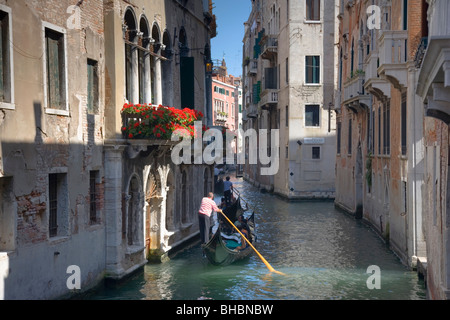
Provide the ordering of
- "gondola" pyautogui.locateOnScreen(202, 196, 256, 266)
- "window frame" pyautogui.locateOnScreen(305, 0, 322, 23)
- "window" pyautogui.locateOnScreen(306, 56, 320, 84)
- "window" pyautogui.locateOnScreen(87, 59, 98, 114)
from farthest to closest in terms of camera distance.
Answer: "window frame" pyautogui.locateOnScreen(305, 0, 322, 23) < "window" pyautogui.locateOnScreen(306, 56, 320, 84) < "gondola" pyautogui.locateOnScreen(202, 196, 256, 266) < "window" pyautogui.locateOnScreen(87, 59, 98, 114)

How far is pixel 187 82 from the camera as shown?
14594 mm

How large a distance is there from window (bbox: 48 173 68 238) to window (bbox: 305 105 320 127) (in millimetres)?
20528

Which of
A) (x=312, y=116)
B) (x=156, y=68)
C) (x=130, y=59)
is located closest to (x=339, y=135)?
(x=312, y=116)

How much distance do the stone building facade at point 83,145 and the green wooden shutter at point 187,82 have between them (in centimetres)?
2

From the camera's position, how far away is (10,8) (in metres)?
7.42

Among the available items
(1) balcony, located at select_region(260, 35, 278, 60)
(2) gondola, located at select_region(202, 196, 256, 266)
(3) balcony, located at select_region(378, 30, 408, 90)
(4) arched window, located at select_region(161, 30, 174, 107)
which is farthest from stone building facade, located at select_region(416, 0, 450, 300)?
(1) balcony, located at select_region(260, 35, 278, 60)

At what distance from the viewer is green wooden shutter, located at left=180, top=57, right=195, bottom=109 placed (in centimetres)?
1456

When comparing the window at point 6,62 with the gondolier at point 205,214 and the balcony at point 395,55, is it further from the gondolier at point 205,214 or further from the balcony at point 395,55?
the balcony at point 395,55

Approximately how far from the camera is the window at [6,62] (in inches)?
291

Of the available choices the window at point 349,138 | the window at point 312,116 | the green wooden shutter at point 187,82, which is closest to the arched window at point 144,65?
the green wooden shutter at point 187,82

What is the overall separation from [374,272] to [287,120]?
1748cm

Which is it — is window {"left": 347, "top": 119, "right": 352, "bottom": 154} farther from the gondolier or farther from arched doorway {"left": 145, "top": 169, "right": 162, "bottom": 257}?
arched doorway {"left": 145, "top": 169, "right": 162, "bottom": 257}
